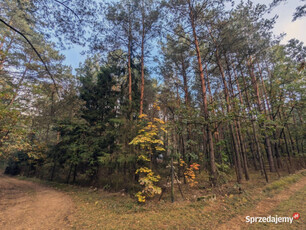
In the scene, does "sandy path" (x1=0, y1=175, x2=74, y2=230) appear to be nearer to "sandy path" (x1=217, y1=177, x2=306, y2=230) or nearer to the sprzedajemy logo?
"sandy path" (x1=217, y1=177, x2=306, y2=230)

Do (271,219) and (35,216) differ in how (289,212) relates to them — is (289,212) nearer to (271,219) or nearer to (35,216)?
(271,219)

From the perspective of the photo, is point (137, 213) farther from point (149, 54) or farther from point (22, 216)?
point (149, 54)

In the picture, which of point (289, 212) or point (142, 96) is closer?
point (289, 212)

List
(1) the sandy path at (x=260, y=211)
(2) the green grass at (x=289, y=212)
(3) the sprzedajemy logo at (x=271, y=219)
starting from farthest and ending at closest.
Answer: (3) the sprzedajemy logo at (x=271, y=219), (1) the sandy path at (x=260, y=211), (2) the green grass at (x=289, y=212)

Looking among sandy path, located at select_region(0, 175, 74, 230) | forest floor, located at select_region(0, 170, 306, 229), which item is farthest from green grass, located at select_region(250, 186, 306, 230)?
sandy path, located at select_region(0, 175, 74, 230)

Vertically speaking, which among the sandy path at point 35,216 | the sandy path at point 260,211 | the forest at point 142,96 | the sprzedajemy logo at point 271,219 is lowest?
the sandy path at point 35,216

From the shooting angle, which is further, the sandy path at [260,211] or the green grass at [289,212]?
the sandy path at [260,211]

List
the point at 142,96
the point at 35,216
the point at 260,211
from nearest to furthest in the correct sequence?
the point at 260,211 < the point at 35,216 < the point at 142,96

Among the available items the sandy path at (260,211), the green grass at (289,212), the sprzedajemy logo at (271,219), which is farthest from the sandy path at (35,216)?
the green grass at (289,212)

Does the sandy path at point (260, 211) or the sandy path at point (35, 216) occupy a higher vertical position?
the sandy path at point (260, 211)

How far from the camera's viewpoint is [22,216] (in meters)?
5.05

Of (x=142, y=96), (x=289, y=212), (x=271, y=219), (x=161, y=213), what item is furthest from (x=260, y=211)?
(x=142, y=96)

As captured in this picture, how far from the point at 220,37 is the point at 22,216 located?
13266 mm

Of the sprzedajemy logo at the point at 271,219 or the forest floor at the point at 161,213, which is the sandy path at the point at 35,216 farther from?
the sprzedajemy logo at the point at 271,219
